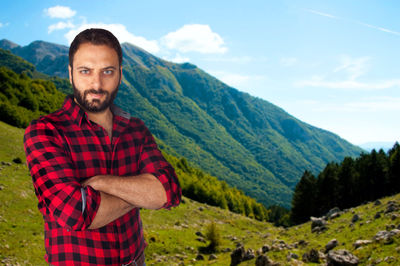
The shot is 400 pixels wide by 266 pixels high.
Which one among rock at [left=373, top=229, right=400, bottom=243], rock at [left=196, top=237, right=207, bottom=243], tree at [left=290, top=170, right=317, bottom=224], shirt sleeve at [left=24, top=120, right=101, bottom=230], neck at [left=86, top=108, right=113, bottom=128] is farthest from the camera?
tree at [left=290, top=170, right=317, bottom=224]

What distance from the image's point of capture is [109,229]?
299 centimetres

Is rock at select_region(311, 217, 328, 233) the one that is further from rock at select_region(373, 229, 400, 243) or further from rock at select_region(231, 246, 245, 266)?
rock at select_region(373, 229, 400, 243)

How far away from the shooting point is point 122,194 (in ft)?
9.52

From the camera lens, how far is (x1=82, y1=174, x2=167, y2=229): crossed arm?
282 cm

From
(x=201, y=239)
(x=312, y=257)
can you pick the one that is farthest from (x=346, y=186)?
(x=312, y=257)

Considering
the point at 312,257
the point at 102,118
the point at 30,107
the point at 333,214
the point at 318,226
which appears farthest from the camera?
the point at 30,107

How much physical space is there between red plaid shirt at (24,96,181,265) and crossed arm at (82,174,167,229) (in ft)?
0.29

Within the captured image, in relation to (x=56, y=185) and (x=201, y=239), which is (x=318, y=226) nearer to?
(x=201, y=239)

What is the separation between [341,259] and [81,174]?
A: 1789 cm

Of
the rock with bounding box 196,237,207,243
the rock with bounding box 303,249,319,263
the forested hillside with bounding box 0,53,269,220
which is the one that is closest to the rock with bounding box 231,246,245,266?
the rock with bounding box 303,249,319,263

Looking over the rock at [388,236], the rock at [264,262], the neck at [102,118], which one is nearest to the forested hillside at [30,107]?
the rock at [264,262]

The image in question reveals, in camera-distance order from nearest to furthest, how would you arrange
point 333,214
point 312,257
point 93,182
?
point 93,182
point 312,257
point 333,214

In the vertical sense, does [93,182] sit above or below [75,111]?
below

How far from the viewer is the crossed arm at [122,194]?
9.25 ft
